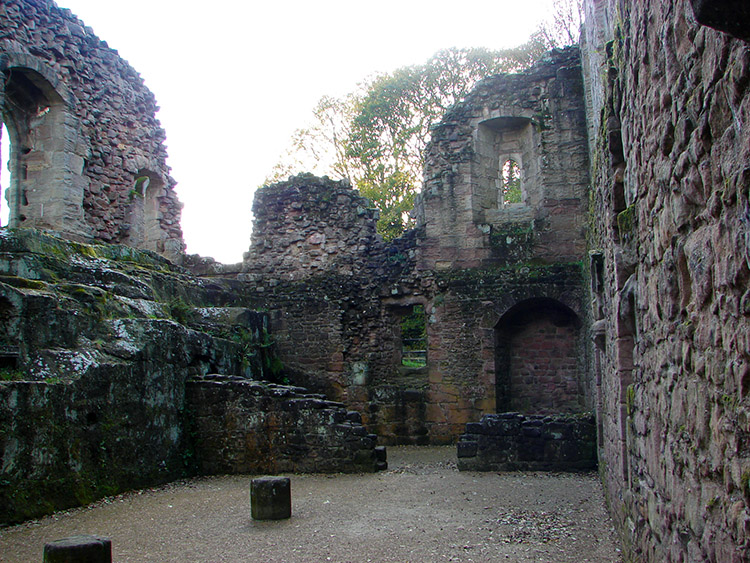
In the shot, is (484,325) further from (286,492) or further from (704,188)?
(704,188)

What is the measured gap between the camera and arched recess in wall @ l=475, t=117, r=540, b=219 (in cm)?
1396

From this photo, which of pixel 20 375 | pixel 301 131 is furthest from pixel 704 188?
pixel 301 131

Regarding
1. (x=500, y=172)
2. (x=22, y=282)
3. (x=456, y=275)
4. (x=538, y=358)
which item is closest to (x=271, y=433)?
(x=22, y=282)

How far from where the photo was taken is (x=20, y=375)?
707cm

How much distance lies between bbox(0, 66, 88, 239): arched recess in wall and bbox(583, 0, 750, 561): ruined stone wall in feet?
38.4

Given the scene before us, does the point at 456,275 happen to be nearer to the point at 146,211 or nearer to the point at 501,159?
the point at 501,159

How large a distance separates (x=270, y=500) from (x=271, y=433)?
2.72 metres

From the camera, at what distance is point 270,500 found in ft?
22.1

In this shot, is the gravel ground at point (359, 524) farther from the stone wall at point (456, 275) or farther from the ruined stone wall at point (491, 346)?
the stone wall at point (456, 275)

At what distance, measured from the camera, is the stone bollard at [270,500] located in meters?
6.72

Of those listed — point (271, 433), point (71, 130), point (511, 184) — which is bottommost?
point (271, 433)

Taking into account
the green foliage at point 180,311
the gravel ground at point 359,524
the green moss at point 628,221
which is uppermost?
the green moss at point 628,221

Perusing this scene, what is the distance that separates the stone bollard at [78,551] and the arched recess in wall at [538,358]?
9017 millimetres

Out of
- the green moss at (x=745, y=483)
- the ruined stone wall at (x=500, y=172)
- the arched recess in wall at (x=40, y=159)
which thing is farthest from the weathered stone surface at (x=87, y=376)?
the green moss at (x=745, y=483)
